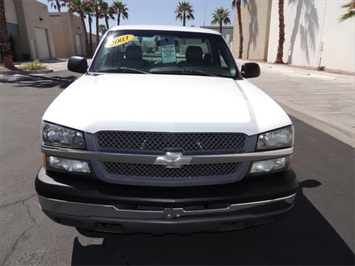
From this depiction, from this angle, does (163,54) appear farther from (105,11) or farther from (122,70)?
(105,11)

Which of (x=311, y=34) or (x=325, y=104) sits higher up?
(x=311, y=34)

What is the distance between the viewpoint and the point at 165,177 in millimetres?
2152

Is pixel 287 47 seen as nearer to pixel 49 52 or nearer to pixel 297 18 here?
pixel 297 18

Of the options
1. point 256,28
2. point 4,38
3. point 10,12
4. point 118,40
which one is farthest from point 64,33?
point 118,40

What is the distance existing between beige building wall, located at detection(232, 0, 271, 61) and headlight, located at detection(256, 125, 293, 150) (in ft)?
109

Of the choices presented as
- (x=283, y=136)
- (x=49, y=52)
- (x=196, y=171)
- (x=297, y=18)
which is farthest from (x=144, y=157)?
(x=49, y=52)

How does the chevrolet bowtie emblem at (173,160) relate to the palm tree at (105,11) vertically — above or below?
below

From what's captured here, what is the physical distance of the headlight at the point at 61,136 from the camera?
2160 millimetres

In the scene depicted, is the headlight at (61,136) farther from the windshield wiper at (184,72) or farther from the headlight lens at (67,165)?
the windshield wiper at (184,72)

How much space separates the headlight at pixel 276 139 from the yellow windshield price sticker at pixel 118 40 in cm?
234

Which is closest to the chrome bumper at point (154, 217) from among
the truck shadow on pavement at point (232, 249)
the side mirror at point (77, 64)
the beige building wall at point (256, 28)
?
the truck shadow on pavement at point (232, 249)

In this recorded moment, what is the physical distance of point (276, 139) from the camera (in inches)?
90.7

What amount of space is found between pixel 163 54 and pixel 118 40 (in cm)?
62

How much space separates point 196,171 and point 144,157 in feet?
1.28
